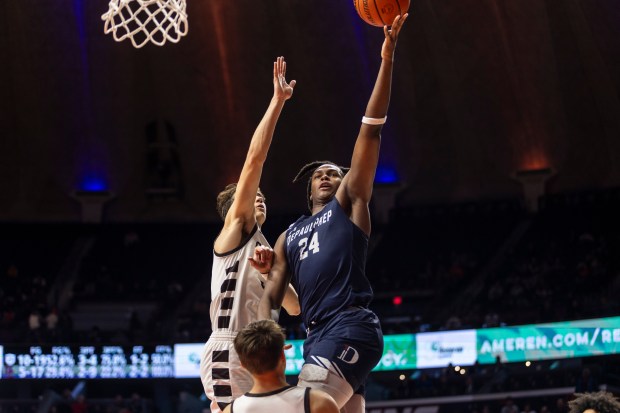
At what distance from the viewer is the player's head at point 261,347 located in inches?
163

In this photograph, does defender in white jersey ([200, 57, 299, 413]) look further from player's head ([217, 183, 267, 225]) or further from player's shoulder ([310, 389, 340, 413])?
player's shoulder ([310, 389, 340, 413])

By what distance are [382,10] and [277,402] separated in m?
2.83

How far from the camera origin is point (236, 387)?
5.54 meters

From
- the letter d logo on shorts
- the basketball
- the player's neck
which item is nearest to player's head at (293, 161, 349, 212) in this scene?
the letter d logo on shorts

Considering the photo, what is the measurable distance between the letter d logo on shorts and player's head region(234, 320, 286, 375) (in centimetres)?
60

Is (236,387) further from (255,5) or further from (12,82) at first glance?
(12,82)

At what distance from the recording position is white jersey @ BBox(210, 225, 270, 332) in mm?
5719

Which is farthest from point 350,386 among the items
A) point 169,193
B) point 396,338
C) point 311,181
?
point 169,193

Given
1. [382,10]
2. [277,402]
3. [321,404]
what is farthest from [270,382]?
[382,10]

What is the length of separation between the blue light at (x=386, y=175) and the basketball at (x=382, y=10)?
75.8ft

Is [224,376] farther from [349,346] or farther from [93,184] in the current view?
[93,184]

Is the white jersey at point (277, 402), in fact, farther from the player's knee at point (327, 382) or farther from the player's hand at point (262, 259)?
the player's hand at point (262, 259)

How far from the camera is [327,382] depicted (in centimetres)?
467

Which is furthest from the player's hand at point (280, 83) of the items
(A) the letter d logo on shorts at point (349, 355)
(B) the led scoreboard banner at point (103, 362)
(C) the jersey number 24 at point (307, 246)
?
(B) the led scoreboard banner at point (103, 362)
